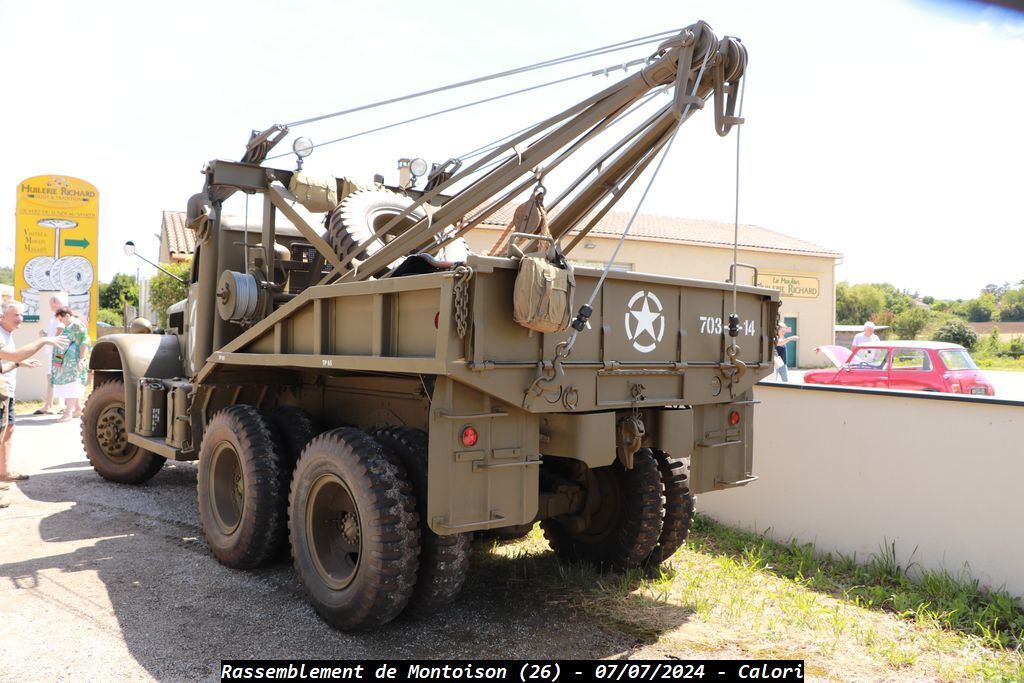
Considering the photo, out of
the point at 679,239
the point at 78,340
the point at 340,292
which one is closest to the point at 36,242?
the point at 78,340

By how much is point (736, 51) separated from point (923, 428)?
2.82 metres

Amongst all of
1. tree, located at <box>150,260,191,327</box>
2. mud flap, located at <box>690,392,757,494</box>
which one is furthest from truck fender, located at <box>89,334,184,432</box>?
tree, located at <box>150,260,191,327</box>

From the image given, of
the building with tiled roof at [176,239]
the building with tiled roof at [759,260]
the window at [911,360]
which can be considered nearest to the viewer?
the window at [911,360]

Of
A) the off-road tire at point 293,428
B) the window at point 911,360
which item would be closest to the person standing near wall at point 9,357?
the off-road tire at point 293,428

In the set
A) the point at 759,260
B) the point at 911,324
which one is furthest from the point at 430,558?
the point at 911,324

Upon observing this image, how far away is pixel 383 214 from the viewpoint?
617cm

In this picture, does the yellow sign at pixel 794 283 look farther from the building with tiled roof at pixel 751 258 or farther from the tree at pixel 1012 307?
the tree at pixel 1012 307

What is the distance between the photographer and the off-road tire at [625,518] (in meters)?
5.17

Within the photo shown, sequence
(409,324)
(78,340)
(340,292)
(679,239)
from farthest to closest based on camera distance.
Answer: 1. (679,239)
2. (78,340)
3. (340,292)
4. (409,324)

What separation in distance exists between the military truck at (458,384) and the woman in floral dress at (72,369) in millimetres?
6859

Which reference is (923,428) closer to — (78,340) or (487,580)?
Result: (487,580)

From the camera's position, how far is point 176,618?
454cm

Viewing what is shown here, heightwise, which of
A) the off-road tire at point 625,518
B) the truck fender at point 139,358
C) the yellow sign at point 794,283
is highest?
the yellow sign at point 794,283

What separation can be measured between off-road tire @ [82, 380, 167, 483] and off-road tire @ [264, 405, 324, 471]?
2.84 meters
